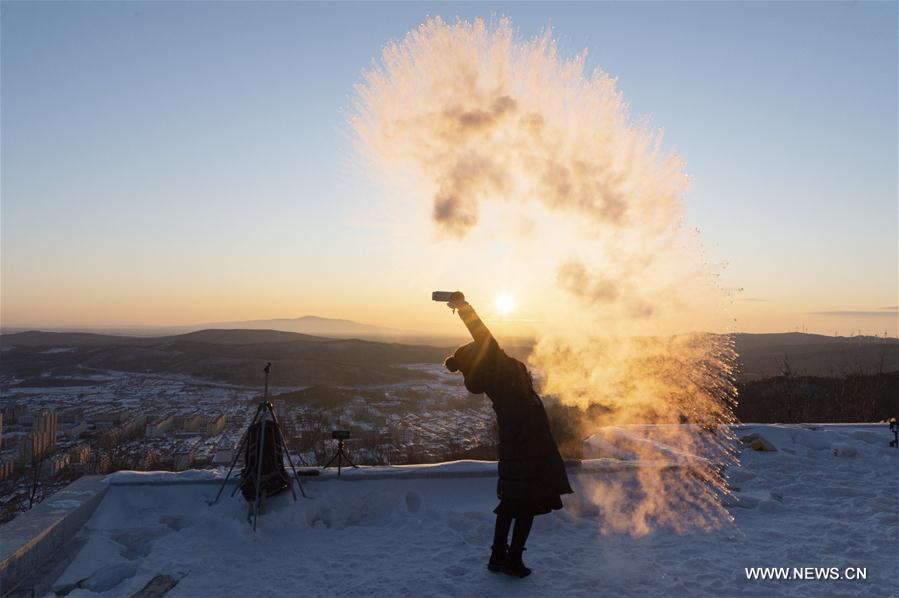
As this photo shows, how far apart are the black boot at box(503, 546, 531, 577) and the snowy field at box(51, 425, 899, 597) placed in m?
0.08

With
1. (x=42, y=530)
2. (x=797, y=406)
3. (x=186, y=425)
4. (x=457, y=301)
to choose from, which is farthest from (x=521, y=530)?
(x=186, y=425)

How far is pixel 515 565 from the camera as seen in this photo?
5633 mm

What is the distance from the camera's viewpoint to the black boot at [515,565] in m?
5.62

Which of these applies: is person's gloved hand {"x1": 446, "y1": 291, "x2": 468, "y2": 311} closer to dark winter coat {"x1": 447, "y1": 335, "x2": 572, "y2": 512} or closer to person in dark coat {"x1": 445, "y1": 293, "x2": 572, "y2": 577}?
person in dark coat {"x1": 445, "y1": 293, "x2": 572, "y2": 577}

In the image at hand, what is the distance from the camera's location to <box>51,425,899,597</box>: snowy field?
18.0 feet

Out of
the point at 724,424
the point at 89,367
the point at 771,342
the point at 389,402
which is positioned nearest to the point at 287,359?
the point at 89,367

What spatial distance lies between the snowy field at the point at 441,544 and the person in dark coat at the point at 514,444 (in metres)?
0.46

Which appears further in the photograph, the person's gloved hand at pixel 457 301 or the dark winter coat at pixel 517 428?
the person's gloved hand at pixel 457 301

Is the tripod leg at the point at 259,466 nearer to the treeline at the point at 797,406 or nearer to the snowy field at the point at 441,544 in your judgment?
the snowy field at the point at 441,544

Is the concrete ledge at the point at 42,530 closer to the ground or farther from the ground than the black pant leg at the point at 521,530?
closer to the ground

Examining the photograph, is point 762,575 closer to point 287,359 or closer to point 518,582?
point 518,582

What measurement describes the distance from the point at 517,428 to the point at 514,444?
152mm

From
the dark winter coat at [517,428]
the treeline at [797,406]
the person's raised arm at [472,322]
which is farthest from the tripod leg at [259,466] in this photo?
the treeline at [797,406]

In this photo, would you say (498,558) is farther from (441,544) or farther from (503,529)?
(441,544)
